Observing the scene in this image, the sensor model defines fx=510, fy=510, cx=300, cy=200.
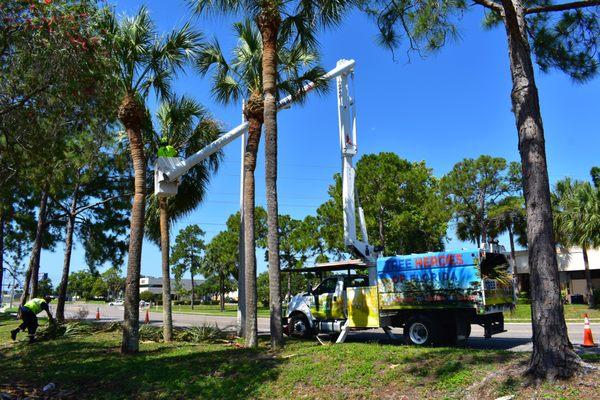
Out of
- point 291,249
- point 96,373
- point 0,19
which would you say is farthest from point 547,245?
point 291,249

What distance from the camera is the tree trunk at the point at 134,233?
11.8m

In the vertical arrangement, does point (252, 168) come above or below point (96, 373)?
above

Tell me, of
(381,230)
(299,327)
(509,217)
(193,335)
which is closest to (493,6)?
(299,327)

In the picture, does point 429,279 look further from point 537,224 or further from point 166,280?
point 166,280

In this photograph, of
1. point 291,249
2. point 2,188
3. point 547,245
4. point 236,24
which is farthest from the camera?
point 291,249

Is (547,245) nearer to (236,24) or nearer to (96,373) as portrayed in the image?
(96,373)

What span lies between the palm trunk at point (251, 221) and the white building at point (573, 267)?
3322 centimetres

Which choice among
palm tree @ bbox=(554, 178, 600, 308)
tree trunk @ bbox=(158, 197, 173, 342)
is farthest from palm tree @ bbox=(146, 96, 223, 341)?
palm tree @ bbox=(554, 178, 600, 308)

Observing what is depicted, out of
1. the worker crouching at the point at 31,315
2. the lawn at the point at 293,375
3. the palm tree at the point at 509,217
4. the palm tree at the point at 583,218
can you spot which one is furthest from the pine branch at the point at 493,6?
the palm tree at the point at 509,217

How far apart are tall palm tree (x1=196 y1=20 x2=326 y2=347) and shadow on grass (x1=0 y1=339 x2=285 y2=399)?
1853mm

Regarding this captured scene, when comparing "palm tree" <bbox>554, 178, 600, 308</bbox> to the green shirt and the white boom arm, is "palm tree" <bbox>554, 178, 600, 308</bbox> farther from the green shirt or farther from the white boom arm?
the green shirt

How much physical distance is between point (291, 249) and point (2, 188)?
2872 cm

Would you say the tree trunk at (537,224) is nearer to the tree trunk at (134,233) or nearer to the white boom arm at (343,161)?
the white boom arm at (343,161)

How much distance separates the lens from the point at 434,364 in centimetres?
802
